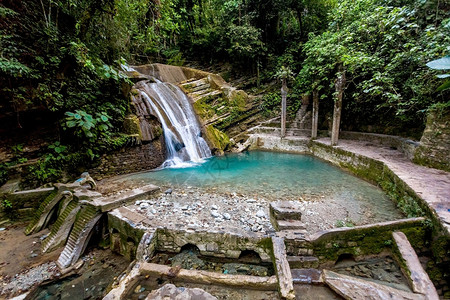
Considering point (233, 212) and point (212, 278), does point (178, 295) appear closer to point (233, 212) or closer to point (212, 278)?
point (212, 278)

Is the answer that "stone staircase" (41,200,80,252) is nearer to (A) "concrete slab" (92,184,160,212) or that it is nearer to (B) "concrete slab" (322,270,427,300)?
(A) "concrete slab" (92,184,160,212)

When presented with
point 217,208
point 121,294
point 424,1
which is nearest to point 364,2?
point 424,1

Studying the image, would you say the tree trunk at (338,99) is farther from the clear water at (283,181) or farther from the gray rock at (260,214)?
the gray rock at (260,214)

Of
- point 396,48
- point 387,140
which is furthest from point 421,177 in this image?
point 396,48

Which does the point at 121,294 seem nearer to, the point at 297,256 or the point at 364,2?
the point at 297,256

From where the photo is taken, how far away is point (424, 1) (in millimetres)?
5574

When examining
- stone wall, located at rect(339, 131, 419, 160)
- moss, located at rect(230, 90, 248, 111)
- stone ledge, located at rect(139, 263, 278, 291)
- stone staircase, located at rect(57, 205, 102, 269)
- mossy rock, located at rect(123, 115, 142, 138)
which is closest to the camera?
stone ledge, located at rect(139, 263, 278, 291)

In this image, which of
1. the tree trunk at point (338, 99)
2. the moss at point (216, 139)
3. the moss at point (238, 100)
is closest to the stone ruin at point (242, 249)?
the tree trunk at point (338, 99)

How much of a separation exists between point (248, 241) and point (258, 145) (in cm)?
869

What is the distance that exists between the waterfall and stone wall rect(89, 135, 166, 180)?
420 mm

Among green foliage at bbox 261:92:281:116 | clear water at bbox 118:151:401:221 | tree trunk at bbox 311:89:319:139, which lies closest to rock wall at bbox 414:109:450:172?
clear water at bbox 118:151:401:221

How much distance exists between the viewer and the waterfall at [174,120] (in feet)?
28.7

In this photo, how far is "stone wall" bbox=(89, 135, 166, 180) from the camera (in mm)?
6676

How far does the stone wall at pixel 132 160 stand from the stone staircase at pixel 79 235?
2805 millimetres
